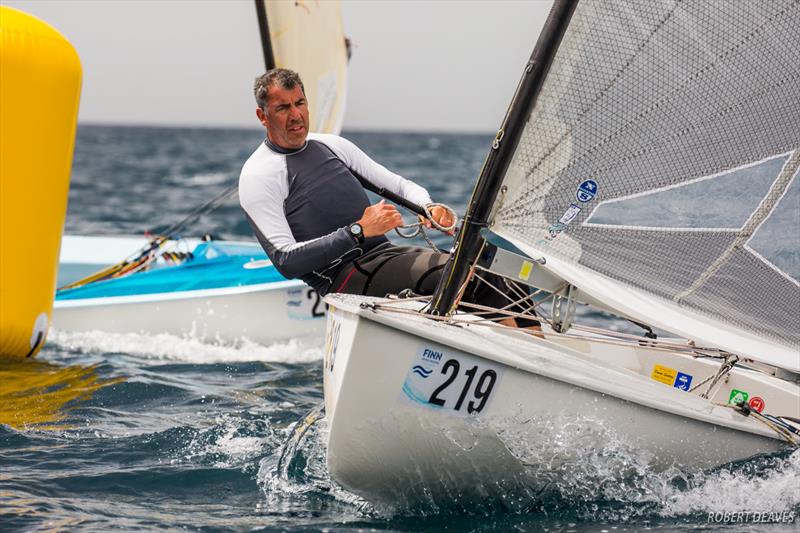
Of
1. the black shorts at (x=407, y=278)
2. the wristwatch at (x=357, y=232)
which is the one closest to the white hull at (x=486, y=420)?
the wristwatch at (x=357, y=232)

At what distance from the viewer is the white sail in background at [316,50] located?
687 centimetres

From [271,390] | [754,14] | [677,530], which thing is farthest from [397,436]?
[271,390]

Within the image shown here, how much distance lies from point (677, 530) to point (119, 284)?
4.38 metres

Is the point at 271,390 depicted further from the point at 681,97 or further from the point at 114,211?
the point at 114,211

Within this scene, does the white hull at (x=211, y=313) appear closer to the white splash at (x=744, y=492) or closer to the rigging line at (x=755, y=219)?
the rigging line at (x=755, y=219)

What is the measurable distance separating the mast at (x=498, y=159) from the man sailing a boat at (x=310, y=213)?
0.34 m

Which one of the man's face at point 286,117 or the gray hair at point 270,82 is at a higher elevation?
the gray hair at point 270,82

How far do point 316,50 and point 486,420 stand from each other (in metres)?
5.07

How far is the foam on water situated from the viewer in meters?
5.83

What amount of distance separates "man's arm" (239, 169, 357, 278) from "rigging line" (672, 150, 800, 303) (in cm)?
110

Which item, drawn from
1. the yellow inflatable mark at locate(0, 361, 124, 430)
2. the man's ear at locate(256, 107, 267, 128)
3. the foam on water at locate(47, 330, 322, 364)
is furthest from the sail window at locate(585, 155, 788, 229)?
the foam on water at locate(47, 330, 322, 364)

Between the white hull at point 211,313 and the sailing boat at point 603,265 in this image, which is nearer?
the sailing boat at point 603,265

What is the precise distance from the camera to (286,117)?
3.54 metres

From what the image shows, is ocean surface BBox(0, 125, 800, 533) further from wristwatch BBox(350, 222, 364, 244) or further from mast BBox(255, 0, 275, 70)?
mast BBox(255, 0, 275, 70)
